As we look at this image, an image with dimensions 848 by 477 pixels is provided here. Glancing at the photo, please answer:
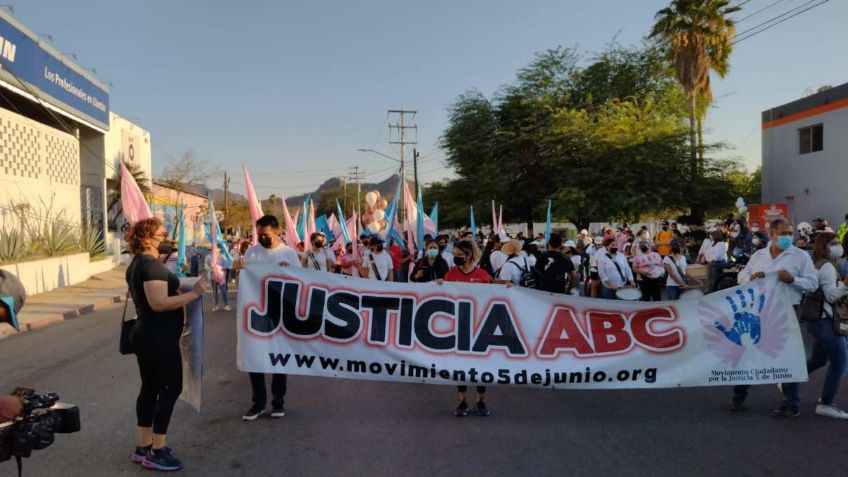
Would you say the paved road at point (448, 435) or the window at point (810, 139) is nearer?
the paved road at point (448, 435)

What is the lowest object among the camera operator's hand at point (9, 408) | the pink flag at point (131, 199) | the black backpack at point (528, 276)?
the camera operator's hand at point (9, 408)

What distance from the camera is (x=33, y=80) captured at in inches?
829

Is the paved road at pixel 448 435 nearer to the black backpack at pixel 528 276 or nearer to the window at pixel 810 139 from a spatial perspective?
the black backpack at pixel 528 276

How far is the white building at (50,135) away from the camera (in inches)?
773

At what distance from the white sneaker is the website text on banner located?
366mm

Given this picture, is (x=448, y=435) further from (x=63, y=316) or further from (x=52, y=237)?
(x=52, y=237)

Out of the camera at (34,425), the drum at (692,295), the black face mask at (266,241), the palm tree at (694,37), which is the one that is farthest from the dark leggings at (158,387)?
the palm tree at (694,37)

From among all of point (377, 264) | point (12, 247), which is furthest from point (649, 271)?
point (12, 247)

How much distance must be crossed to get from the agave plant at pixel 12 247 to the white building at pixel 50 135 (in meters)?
1.84

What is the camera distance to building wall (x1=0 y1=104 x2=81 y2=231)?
19.7 meters

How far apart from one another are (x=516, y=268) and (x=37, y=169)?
65.1ft

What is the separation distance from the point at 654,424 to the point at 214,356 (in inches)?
228

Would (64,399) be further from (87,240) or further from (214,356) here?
(87,240)

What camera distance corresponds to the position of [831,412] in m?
5.56
